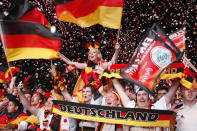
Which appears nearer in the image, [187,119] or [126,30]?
[187,119]

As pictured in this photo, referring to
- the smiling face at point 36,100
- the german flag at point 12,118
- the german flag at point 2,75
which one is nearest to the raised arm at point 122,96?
the smiling face at point 36,100

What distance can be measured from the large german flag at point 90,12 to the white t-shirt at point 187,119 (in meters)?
1.84

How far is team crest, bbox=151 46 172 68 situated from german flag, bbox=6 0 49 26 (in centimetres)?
239

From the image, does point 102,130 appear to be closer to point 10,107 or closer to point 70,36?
point 10,107

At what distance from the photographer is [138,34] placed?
A: 9.88 meters

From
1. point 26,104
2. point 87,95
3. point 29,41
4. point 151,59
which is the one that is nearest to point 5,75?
point 26,104

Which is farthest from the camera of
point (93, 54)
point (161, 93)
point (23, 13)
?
point (93, 54)

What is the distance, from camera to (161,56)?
3.17 meters

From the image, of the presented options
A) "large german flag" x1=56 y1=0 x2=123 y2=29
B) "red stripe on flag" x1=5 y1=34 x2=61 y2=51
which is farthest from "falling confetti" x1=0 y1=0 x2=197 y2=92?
"large german flag" x1=56 y1=0 x2=123 y2=29

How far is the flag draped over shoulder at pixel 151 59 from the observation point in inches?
122

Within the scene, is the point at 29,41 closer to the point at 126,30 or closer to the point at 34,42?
the point at 34,42

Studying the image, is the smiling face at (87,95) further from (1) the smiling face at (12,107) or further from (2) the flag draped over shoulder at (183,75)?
(1) the smiling face at (12,107)

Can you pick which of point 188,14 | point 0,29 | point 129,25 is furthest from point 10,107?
point 188,14

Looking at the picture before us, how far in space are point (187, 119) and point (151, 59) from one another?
3.66 ft
